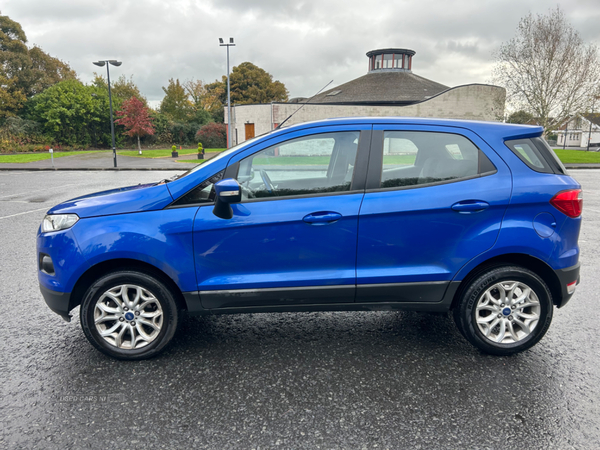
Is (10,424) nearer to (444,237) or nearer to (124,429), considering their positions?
(124,429)

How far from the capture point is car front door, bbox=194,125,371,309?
3.06 meters

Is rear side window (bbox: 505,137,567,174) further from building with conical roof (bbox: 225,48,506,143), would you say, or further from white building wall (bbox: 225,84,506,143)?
white building wall (bbox: 225,84,506,143)

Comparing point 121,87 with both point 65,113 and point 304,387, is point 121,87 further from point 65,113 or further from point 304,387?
point 304,387

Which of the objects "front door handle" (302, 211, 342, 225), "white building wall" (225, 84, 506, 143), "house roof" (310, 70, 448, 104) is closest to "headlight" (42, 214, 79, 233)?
"front door handle" (302, 211, 342, 225)

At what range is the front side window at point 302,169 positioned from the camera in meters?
3.17

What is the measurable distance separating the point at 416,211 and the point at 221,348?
71.6 inches

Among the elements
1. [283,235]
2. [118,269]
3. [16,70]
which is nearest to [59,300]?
[118,269]

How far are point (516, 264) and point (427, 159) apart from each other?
1.04 m

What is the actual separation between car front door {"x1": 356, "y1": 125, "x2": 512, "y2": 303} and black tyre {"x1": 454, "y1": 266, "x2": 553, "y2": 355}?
0.23m

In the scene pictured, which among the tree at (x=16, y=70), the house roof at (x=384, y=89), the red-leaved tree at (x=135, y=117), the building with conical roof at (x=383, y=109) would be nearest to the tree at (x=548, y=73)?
the building with conical roof at (x=383, y=109)

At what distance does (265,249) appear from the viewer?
3.08 m

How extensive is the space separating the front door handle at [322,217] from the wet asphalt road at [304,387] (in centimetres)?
104

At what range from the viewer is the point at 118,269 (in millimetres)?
3172

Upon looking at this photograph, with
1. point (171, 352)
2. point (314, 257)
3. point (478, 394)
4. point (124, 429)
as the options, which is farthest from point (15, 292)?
point (478, 394)
